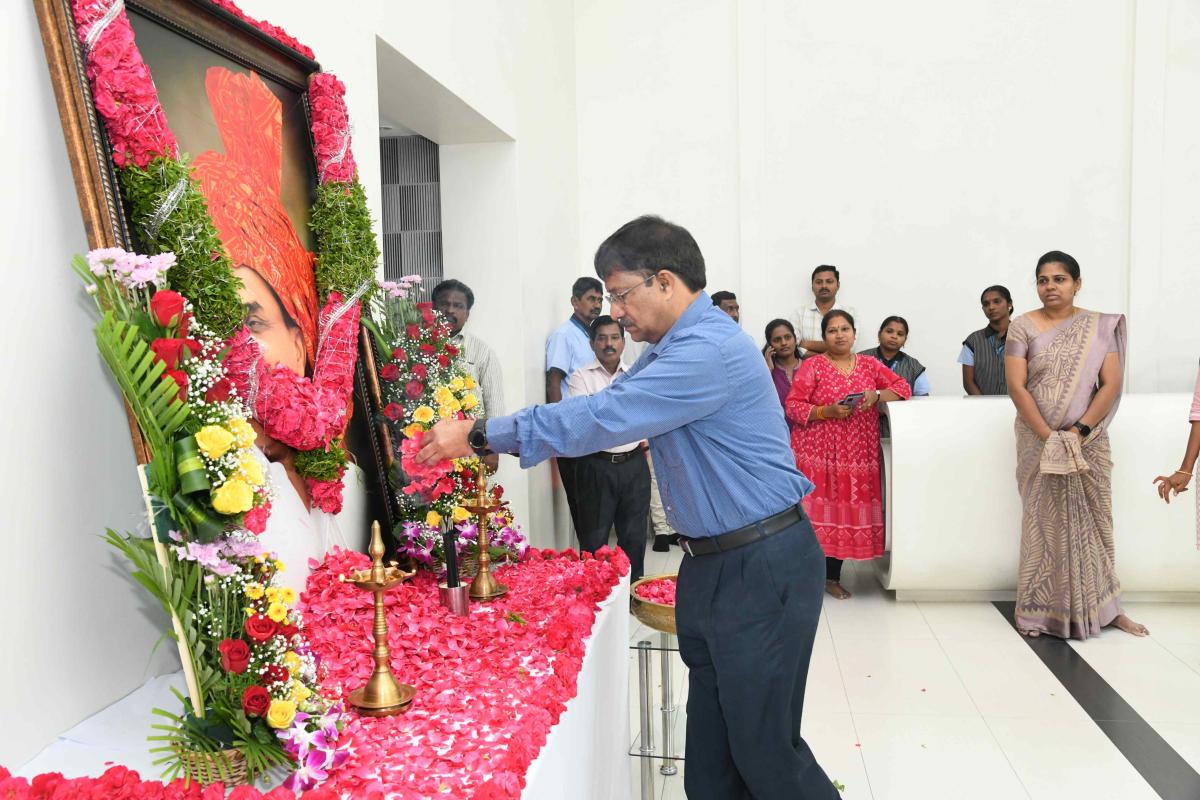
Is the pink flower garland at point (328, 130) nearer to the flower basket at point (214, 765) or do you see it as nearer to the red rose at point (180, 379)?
the red rose at point (180, 379)

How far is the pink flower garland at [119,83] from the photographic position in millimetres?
1677

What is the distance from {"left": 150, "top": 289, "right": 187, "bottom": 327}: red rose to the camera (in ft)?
5.33

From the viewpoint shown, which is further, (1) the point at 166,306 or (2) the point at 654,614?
(2) the point at 654,614

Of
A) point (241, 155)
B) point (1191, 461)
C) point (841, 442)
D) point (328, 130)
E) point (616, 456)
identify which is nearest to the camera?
point (241, 155)

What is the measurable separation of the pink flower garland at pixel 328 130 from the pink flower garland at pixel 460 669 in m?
0.96

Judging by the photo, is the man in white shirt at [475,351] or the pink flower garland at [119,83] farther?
the man in white shirt at [475,351]

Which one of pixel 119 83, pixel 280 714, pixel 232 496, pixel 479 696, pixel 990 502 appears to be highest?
pixel 119 83

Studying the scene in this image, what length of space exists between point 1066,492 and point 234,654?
4178 mm

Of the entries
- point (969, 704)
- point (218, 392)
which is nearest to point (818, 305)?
point (969, 704)

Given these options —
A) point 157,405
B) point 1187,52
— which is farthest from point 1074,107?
point 157,405

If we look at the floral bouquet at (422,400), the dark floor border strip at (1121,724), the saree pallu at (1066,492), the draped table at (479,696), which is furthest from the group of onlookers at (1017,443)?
the draped table at (479,696)

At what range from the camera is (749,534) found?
2.28 meters

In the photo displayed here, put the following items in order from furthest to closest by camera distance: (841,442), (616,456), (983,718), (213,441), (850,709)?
(841,442) < (616,456) < (850,709) < (983,718) < (213,441)

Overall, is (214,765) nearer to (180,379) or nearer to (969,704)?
(180,379)
